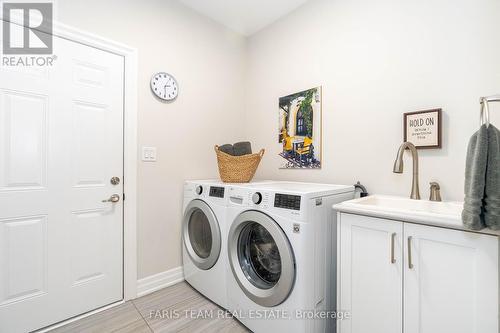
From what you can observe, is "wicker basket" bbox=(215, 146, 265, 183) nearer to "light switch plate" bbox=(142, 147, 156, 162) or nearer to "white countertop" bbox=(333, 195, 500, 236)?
"light switch plate" bbox=(142, 147, 156, 162)

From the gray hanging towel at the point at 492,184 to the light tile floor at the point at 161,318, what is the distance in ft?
4.82

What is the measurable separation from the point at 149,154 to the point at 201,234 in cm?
83

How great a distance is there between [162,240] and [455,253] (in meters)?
2.00

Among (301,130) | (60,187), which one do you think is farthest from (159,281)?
(301,130)

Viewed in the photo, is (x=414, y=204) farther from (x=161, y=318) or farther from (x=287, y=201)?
(x=161, y=318)

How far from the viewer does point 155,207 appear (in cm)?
200

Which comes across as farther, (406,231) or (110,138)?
(110,138)

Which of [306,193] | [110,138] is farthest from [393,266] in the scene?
[110,138]

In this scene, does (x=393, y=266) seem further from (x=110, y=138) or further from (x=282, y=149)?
(x=110, y=138)

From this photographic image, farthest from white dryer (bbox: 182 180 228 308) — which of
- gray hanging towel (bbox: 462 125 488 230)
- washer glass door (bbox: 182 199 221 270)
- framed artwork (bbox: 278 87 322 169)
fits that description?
gray hanging towel (bbox: 462 125 488 230)

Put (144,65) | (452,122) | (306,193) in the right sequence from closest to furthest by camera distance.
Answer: (306,193)
(452,122)
(144,65)

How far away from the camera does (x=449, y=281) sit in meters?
0.93

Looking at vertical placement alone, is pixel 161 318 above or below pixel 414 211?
below

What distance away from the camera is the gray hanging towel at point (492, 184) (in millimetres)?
831
